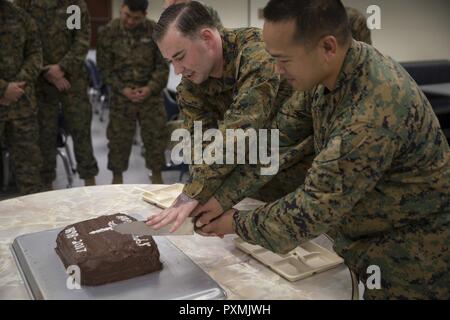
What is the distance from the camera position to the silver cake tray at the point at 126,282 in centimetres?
117

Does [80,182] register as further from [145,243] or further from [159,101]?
[145,243]

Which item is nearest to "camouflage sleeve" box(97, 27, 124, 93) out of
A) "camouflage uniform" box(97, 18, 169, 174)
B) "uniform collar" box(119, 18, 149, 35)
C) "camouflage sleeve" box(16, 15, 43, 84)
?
"camouflage uniform" box(97, 18, 169, 174)

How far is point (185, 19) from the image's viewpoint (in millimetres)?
1418

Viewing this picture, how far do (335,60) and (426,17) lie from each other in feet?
15.6

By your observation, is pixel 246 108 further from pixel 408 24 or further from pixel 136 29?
pixel 408 24

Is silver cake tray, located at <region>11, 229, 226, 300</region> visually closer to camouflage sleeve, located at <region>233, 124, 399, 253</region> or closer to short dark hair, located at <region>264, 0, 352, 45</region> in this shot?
camouflage sleeve, located at <region>233, 124, 399, 253</region>

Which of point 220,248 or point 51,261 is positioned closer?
point 51,261

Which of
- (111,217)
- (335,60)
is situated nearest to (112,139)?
(111,217)

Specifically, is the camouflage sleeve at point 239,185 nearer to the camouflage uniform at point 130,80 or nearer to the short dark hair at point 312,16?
the short dark hair at point 312,16

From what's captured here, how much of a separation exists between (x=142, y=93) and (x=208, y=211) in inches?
92.6

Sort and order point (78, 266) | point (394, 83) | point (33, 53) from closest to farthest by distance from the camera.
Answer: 1. point (394, 83)
2. point (78, 266)
3. point (33, 53)

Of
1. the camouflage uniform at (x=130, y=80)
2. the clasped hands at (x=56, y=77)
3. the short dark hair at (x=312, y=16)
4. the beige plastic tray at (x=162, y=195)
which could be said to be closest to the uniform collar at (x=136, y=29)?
the camouflage uniform at (x=130, y=80)

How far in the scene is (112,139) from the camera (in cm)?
371

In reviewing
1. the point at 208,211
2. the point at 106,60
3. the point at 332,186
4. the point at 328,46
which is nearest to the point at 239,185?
the point at 208,211
